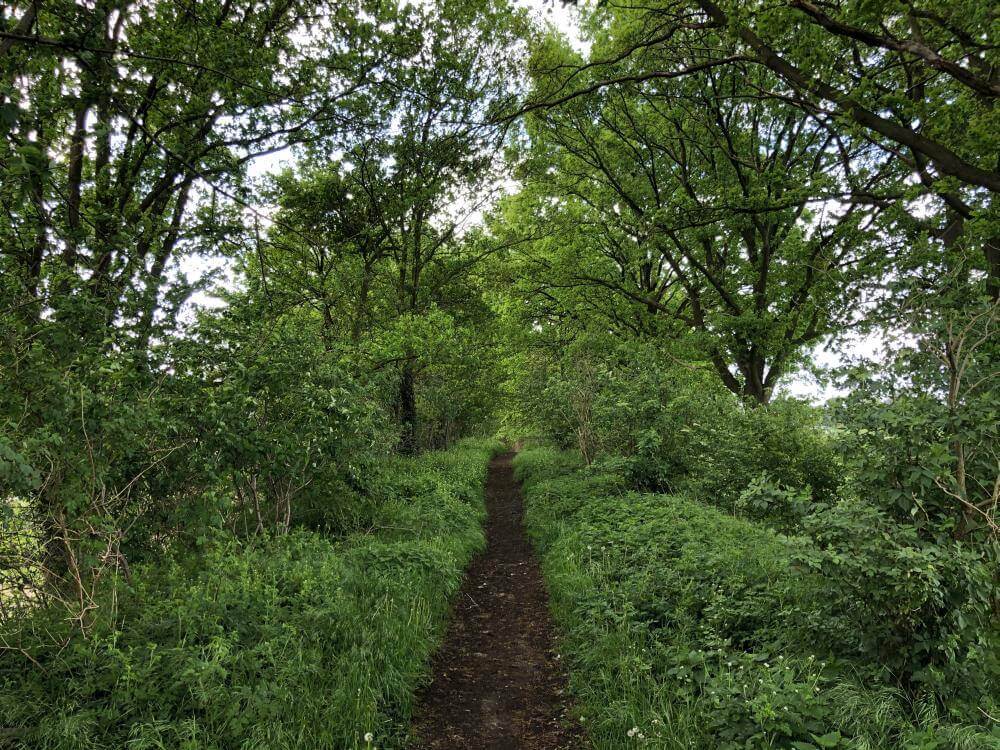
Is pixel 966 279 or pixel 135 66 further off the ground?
pixel 135 66

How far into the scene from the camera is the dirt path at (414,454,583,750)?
14.4 ft

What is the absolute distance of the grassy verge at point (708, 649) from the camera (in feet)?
10.4

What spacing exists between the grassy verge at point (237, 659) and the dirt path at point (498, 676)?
320 millimetres

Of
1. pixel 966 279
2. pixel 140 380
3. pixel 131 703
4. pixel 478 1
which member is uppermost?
pixel 478 1

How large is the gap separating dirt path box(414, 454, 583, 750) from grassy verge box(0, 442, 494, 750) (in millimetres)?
320

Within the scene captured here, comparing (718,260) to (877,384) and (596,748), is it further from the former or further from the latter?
(596,748)

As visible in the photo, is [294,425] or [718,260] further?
[718,260]

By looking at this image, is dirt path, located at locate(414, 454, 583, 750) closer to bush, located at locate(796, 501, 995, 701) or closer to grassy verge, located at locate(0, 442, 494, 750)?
grassy verge, located at locate(0, 442, 494, 750)

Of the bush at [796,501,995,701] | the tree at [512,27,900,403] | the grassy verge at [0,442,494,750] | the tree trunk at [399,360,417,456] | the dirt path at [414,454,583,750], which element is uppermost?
the tree at [512,27,900,403]

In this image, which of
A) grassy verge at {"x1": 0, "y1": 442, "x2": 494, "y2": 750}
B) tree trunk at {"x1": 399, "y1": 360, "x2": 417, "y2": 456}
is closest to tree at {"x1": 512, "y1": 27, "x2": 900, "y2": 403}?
tree trunk at {"x1": 399, "y1": 360, "x2": 417, "y2": 456}

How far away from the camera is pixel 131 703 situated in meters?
3.38

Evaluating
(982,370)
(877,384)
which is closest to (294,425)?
(877,384)

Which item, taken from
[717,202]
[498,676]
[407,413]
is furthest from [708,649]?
→ [407,413]

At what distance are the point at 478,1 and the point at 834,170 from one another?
9.78 m
